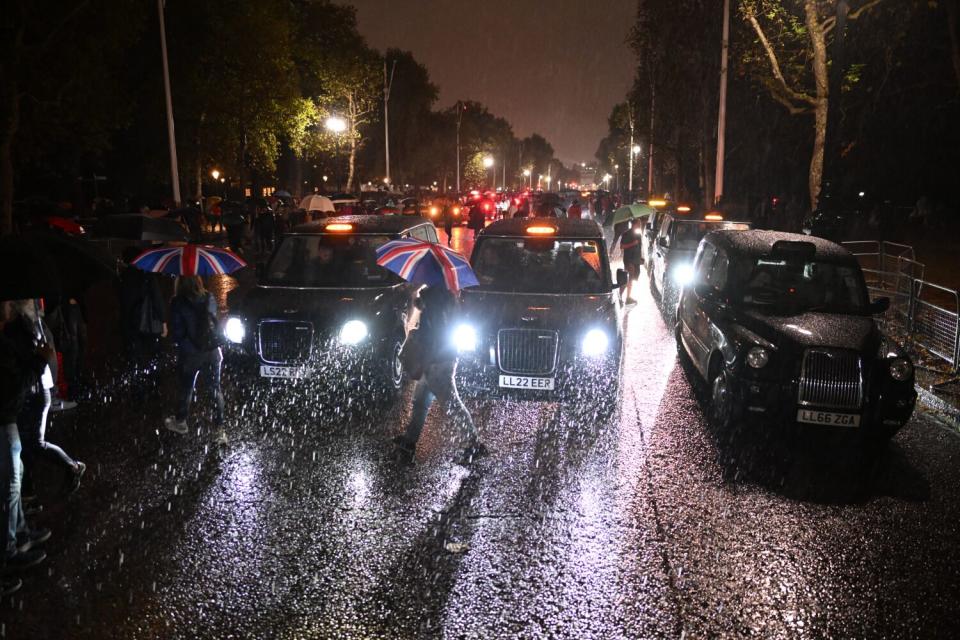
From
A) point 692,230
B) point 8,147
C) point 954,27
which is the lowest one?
point 692,230

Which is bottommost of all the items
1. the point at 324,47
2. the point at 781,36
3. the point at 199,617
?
the point at 199,617

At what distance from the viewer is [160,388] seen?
8906 millimetres

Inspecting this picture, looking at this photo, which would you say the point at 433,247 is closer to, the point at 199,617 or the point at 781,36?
the point at 199,617

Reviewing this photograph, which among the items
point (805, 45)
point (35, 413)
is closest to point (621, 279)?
point (35, 413)

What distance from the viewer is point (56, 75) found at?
2670 centimetres

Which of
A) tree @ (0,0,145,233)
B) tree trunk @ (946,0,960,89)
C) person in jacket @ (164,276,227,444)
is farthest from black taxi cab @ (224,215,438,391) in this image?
tree trunk @ (946,0,960,89)

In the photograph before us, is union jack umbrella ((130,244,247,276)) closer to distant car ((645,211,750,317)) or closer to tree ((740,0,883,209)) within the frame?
distant car ((645,211,750,317))

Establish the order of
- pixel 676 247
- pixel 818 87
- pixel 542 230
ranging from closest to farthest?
pixel 542 230 < pixel 676 247 < pixel 818 87

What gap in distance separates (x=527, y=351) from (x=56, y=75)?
26.3m

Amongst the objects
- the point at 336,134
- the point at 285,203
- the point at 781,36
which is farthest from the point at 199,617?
the point at 336,134

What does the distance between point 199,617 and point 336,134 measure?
5645 cm

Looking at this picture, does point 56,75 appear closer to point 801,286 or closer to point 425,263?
point 425,263

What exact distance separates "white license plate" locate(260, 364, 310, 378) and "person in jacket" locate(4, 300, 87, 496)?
2.30 meters

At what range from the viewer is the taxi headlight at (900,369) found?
6.79 m
